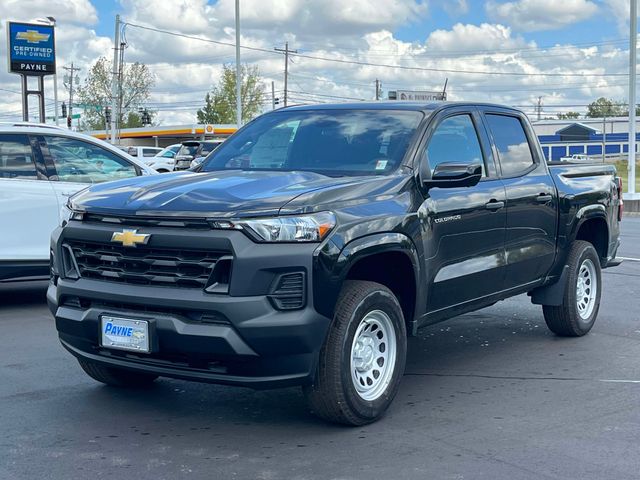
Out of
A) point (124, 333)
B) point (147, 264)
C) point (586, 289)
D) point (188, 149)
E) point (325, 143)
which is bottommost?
point (586, 289)

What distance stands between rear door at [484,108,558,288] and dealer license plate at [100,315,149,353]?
2.87m

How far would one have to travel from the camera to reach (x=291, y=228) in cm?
469

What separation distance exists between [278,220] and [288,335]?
59cm

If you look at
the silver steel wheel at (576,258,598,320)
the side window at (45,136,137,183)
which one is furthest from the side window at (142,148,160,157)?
the silver steel wheel at (576,258,598,320)

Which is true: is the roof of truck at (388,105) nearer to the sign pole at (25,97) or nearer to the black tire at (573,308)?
the black tire at (573,308)

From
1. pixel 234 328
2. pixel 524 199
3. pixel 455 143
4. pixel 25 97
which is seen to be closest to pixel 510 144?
pixel 524 199

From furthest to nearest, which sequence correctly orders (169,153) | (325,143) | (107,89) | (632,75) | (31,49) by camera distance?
(107,89)
(169,153)
(31,49)
(632,75)
(325,143)

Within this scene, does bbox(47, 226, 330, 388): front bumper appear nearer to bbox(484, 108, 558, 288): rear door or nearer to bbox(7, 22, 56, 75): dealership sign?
bbox(484, 108, 558, 288): rear door

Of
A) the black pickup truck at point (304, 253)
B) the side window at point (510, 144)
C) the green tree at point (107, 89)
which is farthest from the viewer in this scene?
the green tree at point (107, 89)

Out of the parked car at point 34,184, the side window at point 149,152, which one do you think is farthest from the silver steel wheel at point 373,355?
the side window at point 149,152

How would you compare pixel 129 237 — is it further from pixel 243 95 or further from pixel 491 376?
pixel 243 95

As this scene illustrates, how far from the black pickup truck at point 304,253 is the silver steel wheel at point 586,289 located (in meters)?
1.19

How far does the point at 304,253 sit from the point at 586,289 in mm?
4039

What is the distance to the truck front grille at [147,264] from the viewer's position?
15.4ft
